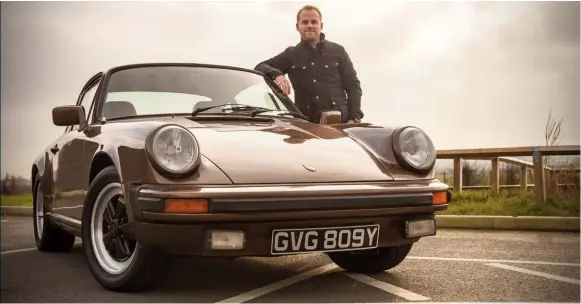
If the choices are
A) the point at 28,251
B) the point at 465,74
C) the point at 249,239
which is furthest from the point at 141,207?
the point at 465,74

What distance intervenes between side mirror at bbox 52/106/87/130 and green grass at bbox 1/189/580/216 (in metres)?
2.15

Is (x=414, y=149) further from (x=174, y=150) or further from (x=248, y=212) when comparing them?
(x=174, y=150)

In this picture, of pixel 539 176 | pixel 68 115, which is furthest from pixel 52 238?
pixel 539 176

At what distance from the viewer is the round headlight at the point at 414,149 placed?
2.80 meters

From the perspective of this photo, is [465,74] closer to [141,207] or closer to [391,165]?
[391,165]

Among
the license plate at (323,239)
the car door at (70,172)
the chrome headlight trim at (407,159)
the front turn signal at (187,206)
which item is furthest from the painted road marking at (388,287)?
the car door at (70,172)

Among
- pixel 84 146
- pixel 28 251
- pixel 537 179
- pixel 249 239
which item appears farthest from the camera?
pixel 537 179

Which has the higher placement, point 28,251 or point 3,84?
point 3,84

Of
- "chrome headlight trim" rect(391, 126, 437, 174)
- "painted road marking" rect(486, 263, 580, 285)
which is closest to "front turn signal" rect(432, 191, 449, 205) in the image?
"chrome headlight trim" rect(391, 126, 437, 174)

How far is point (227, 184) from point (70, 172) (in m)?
1.55

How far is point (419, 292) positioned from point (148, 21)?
3.00 metres

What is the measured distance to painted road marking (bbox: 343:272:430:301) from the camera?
2588 millimetres

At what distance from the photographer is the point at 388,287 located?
2809 mm

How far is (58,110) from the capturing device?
346 cm
